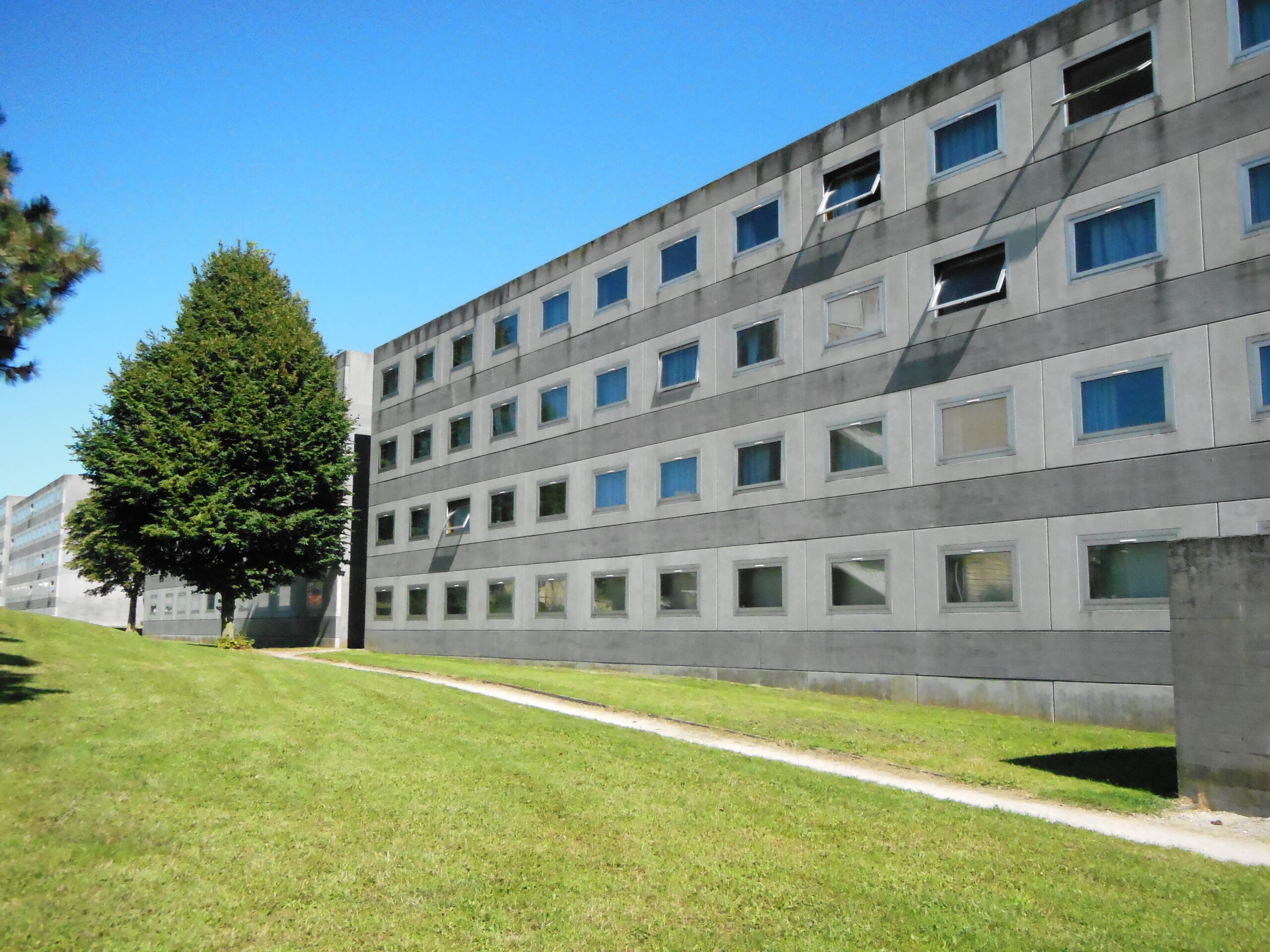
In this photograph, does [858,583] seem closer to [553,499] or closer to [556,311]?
[553,499]

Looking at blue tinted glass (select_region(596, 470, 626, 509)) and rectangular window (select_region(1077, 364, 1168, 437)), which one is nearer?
rectangular window (select_region(1077, 364, 1168, 437))

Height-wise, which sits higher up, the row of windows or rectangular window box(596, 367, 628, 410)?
rectangular window box(596, 367, 628, 410)

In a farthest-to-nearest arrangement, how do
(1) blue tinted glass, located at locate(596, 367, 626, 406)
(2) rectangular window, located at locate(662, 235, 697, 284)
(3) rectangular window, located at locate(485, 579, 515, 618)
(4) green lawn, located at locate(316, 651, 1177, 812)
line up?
(3) rectangular window, located at locate(485, 579, 515, 618) < (1) blue tinted glass, located at locate(596, 367, 626, 406) < (2) rectangular window, located at locate(662, 235, 697, 284) < (4) green lawn, located at locate(316, 651, 1177, 812)

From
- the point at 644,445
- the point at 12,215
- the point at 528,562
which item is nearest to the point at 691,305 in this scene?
the point at 644,445

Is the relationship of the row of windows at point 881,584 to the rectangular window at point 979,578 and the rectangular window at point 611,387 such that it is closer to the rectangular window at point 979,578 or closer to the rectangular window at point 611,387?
the rectangular window at point 979,578

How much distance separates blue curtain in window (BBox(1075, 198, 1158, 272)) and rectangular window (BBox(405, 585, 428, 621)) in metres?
30.7

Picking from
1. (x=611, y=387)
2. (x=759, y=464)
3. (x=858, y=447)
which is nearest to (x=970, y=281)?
(x=858, y=447)

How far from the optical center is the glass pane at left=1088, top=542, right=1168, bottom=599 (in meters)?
22.3

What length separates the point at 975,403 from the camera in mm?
25750

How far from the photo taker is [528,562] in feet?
130

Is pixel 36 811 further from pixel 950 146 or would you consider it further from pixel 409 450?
pixel 409 450

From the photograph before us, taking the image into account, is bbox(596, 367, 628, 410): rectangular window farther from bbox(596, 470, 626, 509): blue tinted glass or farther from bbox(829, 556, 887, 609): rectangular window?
bbox(829, 556, 887, 609): rectangular window

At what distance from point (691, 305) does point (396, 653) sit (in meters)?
22.3

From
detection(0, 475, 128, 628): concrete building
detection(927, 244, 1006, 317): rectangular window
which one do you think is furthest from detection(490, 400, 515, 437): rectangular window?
detection(0, 475, 128, 628): concrete building
